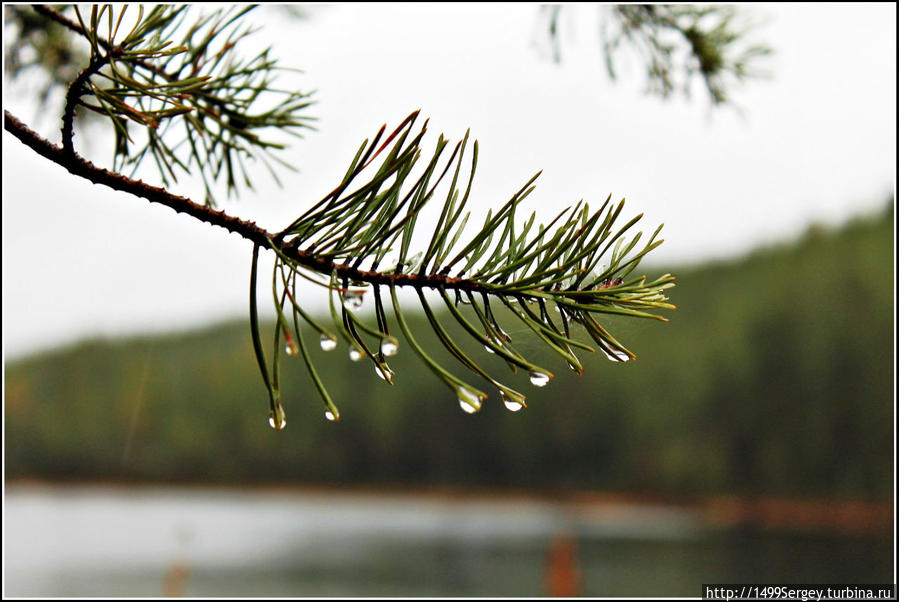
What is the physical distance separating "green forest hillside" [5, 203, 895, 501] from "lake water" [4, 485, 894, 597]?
12 cm

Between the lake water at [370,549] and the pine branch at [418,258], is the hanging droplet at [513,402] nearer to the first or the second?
the pine branch at [418,258]

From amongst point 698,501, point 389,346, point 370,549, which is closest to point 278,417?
point 389,346

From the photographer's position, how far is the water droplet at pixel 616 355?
0.13 meters

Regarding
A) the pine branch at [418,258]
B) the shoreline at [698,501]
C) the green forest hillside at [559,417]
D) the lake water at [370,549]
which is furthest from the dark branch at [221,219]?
the shoreline at [698,501]

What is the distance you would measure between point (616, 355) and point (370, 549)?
1791 mm

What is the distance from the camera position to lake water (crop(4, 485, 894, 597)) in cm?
126

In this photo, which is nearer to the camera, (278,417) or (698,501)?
(278,417)

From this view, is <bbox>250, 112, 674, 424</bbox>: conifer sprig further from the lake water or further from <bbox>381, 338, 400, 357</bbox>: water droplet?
the lake water

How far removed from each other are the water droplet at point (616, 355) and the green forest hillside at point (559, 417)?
1202 millimetres

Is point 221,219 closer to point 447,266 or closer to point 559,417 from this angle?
point 447,266

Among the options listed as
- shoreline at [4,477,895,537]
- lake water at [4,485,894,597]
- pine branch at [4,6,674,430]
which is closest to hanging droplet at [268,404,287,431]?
pine branch at [4,6,674,430]

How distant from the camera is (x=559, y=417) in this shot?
147cm

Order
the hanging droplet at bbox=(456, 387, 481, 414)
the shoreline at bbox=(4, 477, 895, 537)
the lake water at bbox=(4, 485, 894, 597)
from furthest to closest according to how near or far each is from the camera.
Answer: the shoreline at bbox=(4, 477, 895, 537), the lake water at bbox=(4, 485, 894, 597), the hanging droplet at bbox=(456, 387, 481, 414)

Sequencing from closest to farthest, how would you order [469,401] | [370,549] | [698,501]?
[469,401] → [698,501] → [370,549]
